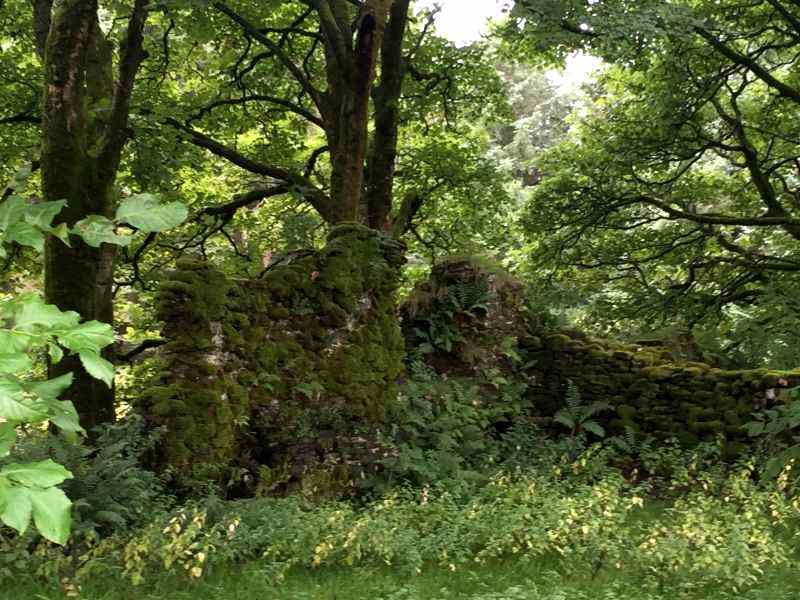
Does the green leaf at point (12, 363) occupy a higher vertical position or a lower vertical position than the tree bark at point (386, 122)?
lower

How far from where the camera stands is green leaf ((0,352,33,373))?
1.41 metres

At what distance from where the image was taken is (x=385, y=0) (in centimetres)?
1113

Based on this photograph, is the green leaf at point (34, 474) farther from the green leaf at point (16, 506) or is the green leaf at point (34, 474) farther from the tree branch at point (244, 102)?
the tree branch at point (244, 102)

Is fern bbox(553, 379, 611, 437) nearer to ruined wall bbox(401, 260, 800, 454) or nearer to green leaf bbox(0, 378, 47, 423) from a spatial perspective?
ruined wall bbox(401, 260, 800, 454)

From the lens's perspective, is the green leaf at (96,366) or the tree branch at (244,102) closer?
the green leaf at (96,366)

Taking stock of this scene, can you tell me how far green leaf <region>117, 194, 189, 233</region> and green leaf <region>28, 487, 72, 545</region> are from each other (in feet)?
2.11

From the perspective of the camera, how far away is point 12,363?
4.65 feet

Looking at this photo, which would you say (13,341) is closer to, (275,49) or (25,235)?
(25,235)

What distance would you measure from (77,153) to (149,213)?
6395 millimetres

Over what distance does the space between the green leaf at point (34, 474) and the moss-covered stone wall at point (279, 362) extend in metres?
6.09

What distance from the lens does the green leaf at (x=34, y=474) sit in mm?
1336

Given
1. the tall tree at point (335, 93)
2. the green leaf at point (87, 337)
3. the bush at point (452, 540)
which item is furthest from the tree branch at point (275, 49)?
the green leaf at point (87, 337)

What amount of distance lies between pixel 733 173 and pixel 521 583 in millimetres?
15408

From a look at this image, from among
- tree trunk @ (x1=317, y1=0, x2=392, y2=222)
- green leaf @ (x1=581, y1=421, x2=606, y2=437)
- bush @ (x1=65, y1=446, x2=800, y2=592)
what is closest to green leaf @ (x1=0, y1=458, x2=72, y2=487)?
bush @ (x1=65, y1=446, x2=800, y2=592)
